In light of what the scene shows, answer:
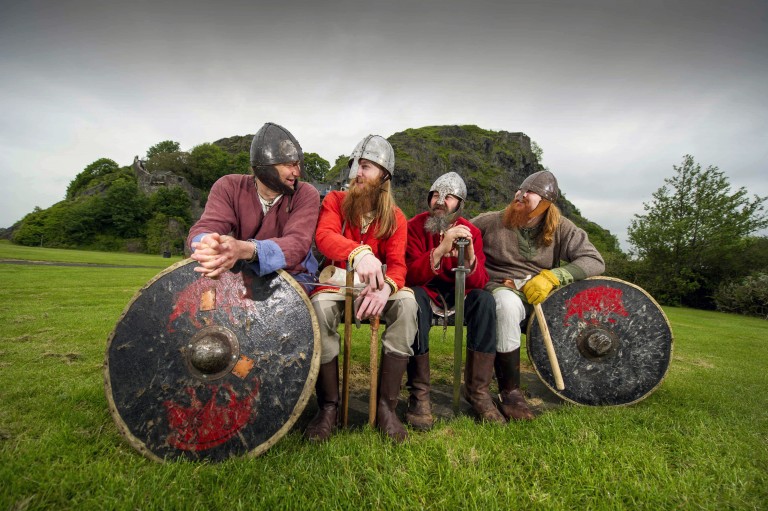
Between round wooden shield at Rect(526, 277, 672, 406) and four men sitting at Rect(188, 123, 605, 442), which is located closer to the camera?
four men sitting at Rect(188, 123, 605, 442)

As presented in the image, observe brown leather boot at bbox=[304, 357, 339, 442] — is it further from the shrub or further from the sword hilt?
the shrub

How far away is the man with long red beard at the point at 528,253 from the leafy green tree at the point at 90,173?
10953cm

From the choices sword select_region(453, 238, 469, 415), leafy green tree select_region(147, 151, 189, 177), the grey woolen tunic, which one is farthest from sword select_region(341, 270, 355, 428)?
leafy green tree select_region(147, 151, 189, 177)

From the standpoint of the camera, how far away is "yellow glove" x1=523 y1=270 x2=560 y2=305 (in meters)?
3.22

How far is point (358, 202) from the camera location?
3090mm

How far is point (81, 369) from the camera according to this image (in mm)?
3555

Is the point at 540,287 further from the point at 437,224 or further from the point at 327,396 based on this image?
the point at 327,396

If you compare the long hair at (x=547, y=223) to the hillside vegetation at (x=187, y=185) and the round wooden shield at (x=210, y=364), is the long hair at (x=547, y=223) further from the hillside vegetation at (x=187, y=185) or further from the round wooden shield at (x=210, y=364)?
the hillside vegetation at (x=187, y=185)

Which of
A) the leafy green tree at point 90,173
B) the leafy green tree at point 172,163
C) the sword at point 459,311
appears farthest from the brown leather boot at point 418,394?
the leafy green tree at point 90,173

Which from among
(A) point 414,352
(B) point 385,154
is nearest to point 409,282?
(A) point 414,352

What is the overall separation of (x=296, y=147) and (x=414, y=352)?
203 cm

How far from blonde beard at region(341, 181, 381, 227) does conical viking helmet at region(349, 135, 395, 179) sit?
5.7 inches

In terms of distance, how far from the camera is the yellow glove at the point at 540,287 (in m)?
3.22

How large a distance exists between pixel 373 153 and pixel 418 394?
213cm
